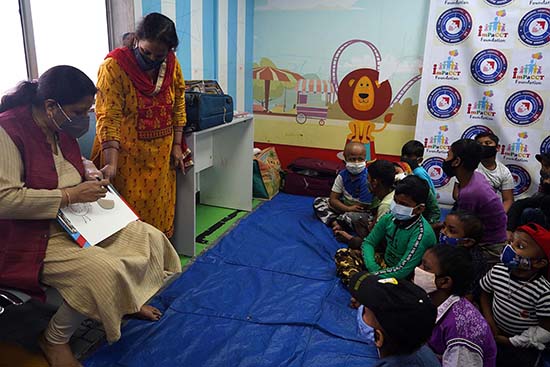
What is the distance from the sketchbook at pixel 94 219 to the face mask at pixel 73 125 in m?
0.30

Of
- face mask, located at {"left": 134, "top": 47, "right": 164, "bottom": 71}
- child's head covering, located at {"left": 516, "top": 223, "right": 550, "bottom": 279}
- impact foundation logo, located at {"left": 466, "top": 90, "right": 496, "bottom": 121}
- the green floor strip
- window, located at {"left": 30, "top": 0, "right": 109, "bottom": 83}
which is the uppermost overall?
window, located at {"left": 30, "top": 0, "right": 109, "bottom": 83}

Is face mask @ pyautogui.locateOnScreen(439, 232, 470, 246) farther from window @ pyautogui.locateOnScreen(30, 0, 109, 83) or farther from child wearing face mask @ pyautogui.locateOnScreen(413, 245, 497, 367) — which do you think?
window @ pyautogui.locateOnScreen(30, 0, 109, 83)

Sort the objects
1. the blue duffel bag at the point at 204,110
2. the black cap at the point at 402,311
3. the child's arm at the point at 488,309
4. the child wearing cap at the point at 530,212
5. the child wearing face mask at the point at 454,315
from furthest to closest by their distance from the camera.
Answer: the blue duffel bag at the point at 204,110 → the child wearing cap at the point at 530,212 → the child's arm at the point at 488,309 → the child wearing face mask at the point at 454,315 → the black cap at the point at 402,311

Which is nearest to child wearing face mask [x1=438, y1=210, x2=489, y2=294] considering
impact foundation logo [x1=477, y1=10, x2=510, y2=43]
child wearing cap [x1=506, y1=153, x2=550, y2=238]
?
child wearing cap [x1=506, y1=153, x2=550, y2=238]

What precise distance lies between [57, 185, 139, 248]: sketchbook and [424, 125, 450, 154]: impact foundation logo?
277cm

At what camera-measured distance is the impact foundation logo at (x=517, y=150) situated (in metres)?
3.62

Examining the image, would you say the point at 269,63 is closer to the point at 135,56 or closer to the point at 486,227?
the point at 135,56

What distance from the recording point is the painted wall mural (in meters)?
3.85

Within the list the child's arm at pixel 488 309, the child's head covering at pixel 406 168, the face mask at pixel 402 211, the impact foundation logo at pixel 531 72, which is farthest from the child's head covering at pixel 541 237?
the impact foundation logo at pixel 531 72

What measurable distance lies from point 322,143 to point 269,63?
949 millimetres

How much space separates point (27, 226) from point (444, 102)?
3306mm

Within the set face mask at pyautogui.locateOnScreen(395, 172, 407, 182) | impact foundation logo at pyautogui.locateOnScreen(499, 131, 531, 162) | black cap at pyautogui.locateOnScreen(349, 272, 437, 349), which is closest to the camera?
black cap at pyautogui.locateOnScreen(349, 272, 437, 349)

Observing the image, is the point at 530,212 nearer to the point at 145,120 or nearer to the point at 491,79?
the point at 491,79

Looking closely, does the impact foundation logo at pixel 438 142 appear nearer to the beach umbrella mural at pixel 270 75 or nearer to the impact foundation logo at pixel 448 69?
the impact foundation logo at pixel 448 69
